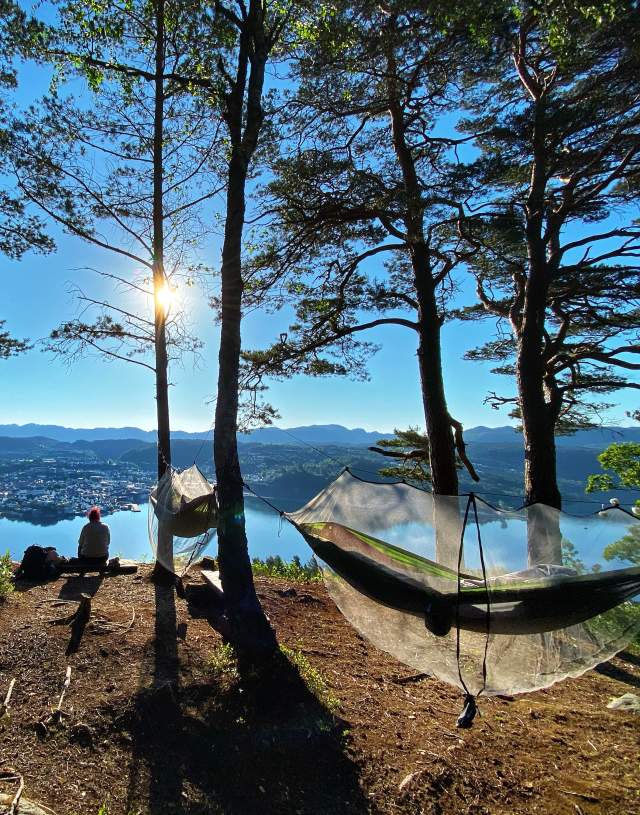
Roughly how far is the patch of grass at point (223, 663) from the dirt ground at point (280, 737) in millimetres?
20

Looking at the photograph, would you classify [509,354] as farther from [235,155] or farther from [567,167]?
[235,155]

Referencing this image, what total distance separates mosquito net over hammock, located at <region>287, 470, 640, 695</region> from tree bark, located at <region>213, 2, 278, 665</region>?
2.87ft

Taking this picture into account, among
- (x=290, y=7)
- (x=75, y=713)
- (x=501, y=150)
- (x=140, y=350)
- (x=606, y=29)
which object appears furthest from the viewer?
(x=140, y=350)

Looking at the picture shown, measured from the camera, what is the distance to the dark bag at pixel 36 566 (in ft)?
16.8

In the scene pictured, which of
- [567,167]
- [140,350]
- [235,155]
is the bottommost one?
[140,350]

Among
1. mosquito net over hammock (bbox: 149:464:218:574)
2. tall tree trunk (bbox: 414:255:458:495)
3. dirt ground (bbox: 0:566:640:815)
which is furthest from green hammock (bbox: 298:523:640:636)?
tall tree trunk (bbox: 414:255:458:495)

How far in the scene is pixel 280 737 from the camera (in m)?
2.63

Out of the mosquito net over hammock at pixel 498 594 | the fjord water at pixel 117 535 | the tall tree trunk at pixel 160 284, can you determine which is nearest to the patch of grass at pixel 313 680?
the mosquito net over hammock at pixel 498 594

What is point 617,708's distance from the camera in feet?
10.6

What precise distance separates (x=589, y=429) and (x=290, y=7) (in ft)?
24.6

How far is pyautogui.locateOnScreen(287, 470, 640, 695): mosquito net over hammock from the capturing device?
212cm

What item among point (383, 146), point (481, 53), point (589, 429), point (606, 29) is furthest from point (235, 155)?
point (589, 429)

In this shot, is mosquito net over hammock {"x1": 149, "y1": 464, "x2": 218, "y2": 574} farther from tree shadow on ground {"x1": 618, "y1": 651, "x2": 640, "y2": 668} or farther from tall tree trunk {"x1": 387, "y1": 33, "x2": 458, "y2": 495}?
tree shadow on ground {"x1": 618, "y1": 651, "x2": 640, "y2": 668}

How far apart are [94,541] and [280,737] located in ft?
12.8
